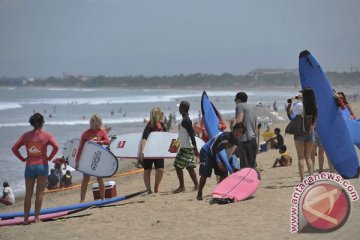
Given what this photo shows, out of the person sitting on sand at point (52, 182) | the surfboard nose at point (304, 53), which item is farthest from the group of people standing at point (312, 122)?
the person sitting on sand at point (52, 182)

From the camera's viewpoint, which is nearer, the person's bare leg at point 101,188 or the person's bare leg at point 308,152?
the person's bare leg at point 308,152

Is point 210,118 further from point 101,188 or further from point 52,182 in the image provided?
point 52,182

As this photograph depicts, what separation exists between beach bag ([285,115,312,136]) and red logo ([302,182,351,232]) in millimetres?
2475

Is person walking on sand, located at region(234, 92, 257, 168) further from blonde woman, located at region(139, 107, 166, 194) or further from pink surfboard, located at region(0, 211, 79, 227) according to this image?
pink surfboard, located at region(0, 211, 79, 227)

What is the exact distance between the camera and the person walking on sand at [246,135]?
7309 mm

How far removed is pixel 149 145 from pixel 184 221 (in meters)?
2.69

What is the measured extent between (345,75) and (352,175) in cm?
14230

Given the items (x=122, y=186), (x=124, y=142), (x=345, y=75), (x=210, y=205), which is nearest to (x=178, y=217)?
(x=210, y=205)

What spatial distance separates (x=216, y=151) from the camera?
698 centimetres

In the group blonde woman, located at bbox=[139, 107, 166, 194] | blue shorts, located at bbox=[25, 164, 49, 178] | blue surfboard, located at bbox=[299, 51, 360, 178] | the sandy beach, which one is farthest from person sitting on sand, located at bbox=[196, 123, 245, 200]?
blue shorts, located at bbox=[25, 164, 49, 178]

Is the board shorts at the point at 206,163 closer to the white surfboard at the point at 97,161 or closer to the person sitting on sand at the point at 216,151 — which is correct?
the person sitting on sand at the point at 216,151

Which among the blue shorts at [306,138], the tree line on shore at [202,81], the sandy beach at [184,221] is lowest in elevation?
the sandy beach at [184,221]

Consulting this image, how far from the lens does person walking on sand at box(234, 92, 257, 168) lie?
731 cm

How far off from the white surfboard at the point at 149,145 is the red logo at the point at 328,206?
360cm
